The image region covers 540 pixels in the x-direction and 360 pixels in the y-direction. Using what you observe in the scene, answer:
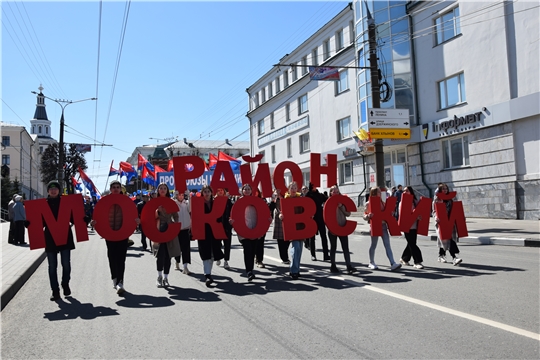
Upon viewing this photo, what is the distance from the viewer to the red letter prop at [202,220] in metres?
8.40

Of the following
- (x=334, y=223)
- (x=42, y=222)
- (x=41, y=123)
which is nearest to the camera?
(x=42, y=222)

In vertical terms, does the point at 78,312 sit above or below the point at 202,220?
below

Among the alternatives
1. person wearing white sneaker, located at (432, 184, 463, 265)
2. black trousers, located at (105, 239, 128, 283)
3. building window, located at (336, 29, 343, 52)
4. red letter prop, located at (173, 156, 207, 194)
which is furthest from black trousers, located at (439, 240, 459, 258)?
building window, located at (336, 29, 343, 52)

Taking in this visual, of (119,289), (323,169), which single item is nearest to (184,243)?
(119,289)

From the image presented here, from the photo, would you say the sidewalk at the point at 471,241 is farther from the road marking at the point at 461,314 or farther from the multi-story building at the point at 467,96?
the road marking at the point at 461,314

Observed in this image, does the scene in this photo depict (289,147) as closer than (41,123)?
Yes

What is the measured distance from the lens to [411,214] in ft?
30.9

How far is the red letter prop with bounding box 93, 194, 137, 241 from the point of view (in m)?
7.72

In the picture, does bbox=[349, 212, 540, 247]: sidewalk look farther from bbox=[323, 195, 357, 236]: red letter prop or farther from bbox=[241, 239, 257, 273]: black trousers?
bbox=[241, 239, 257, 273]: black trousers

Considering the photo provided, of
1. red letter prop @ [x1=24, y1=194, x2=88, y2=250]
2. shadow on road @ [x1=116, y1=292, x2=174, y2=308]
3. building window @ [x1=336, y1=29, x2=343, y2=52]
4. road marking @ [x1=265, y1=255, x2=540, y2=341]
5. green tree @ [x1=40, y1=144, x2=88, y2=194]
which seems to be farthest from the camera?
green tree @ [x1=40, y1=144, x2=88, y2=194]

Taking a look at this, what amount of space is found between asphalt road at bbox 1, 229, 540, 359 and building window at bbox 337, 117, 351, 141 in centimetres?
Result: 2178

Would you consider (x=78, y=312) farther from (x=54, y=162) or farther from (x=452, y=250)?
(x=54, y=162)

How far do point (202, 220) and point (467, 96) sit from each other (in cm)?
1690

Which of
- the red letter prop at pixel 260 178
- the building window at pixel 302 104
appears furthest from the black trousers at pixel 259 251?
the building window at pixel 302 104
